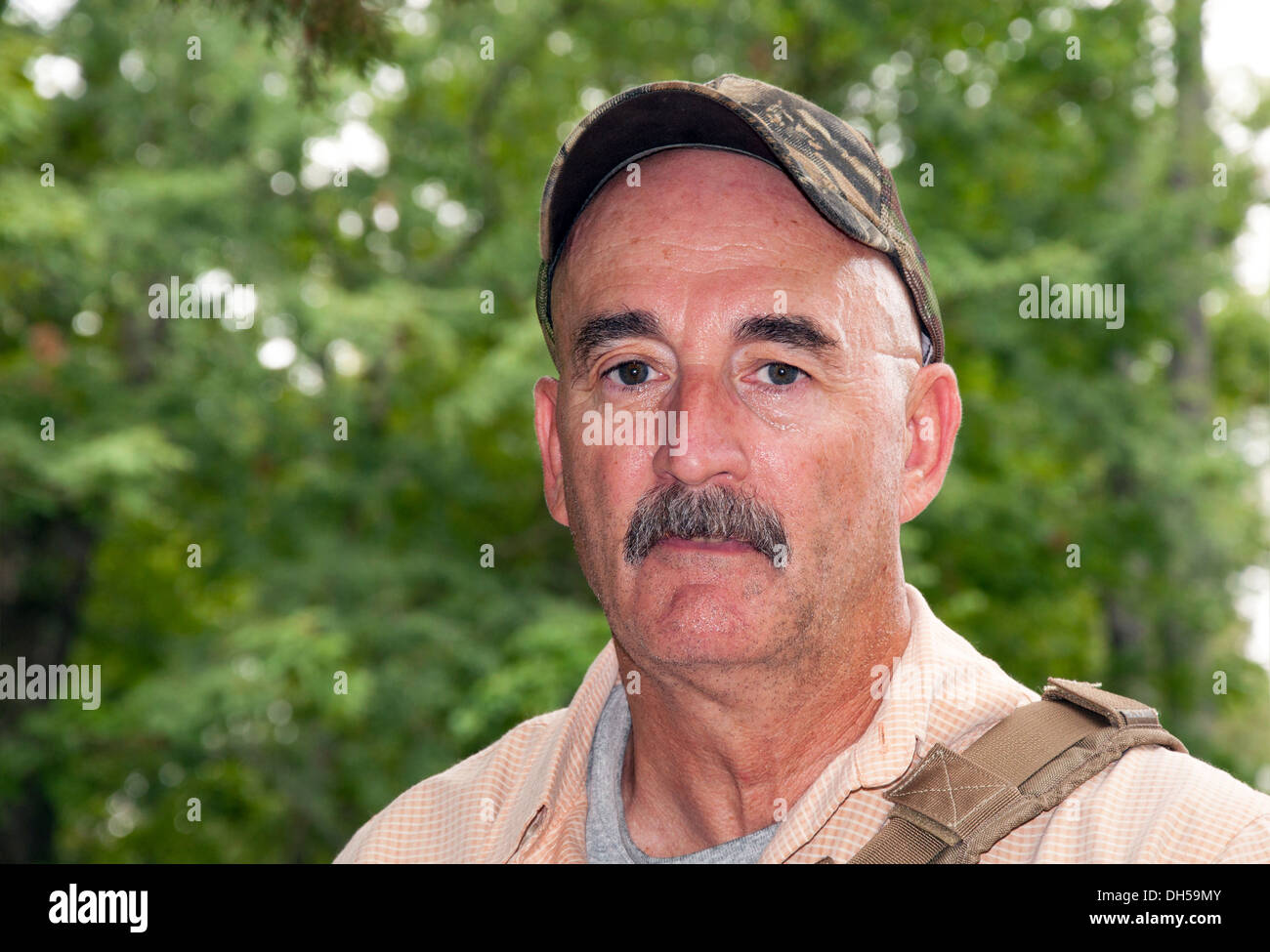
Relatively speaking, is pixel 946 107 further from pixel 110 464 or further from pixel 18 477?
pixel 18 477

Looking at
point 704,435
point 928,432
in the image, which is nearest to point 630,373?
point 704,435

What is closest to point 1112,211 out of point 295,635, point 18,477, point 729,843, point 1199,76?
point 1199,76

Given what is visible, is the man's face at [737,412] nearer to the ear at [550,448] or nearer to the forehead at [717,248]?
the forehead at [717,248]

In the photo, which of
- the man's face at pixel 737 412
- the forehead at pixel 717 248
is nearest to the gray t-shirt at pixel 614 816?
the man's face at pixel 737 412

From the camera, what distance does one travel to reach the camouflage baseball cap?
1894 mm

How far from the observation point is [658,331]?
1.91 metres

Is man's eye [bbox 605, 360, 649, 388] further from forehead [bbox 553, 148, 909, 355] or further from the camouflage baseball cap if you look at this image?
the camouflage baseball cap

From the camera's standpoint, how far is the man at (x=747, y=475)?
1.83 m

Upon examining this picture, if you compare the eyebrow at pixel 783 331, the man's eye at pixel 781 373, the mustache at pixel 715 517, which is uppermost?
the eyebrow at pixel 783 331

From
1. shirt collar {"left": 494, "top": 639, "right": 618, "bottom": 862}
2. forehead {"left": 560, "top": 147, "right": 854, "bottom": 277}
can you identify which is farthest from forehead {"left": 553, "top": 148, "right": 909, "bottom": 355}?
shirt collar {"left": 494, "top": 639, "right": 618, "bottom": 862}

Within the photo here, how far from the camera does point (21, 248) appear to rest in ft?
29.0

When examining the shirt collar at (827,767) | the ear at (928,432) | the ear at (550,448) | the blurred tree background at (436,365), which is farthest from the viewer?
the blurred tree background at (436,365)

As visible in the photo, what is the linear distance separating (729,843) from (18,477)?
8.77 m
